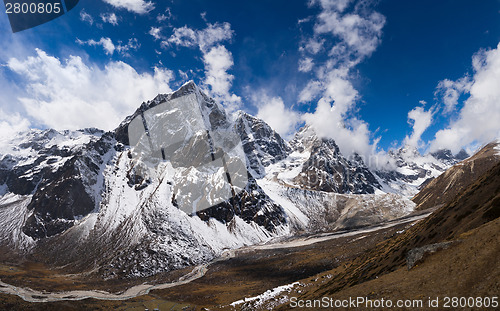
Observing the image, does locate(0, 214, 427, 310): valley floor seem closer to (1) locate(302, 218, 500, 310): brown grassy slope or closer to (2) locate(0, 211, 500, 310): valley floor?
(2) locate(0, 211, 500, 310): valley floor

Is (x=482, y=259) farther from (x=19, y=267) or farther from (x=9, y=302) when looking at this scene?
(x=19, y=267)

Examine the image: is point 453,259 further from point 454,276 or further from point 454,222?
point 454,222

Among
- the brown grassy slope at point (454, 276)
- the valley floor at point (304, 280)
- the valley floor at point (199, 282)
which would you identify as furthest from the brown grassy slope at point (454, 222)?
the valley floor at point (199, 282)

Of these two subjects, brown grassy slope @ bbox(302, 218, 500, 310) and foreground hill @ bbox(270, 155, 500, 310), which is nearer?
brown grassy slope @ bbox(302, 218, 500, 310)

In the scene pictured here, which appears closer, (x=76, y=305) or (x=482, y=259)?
(x=482, y=259)

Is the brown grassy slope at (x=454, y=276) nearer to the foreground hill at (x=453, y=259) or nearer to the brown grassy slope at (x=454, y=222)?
the foreground hill at (x=453, y=259)

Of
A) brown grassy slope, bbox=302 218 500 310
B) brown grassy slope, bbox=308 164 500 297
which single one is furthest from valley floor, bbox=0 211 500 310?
brown grassy slope, bbox=308 164 500 297

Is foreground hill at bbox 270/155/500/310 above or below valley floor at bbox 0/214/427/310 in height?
above

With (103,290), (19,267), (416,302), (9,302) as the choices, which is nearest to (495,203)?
(416,302)

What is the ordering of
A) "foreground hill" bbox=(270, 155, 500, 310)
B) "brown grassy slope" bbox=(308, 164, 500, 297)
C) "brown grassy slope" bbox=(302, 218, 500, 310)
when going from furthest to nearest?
"brown grassy slope" bbox=(308, 164, 500, 297)
"foreground hill" bbox=(270, 155, 500, 310)
"brown grassy slope" bbox=(302, 218, 500, 310)

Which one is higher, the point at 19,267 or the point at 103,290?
the point at 19,267

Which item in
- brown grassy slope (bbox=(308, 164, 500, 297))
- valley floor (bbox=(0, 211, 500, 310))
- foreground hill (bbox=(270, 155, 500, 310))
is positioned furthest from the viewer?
brown grassy slope (bbox=(308, 164, 500, 297))
